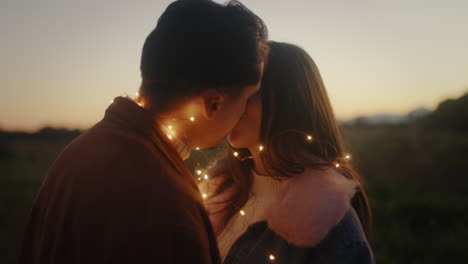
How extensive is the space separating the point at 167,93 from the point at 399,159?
6.88 m

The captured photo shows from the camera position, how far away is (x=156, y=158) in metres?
1.09

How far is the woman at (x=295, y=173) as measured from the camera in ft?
4.55

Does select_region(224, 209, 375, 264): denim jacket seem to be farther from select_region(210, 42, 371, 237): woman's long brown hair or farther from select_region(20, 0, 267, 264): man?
select_region(20, 0, 267, 264): man

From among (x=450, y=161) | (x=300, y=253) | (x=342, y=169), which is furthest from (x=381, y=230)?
(x=300, y=253)

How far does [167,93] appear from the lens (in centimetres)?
116

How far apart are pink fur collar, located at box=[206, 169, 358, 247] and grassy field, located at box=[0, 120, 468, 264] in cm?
93

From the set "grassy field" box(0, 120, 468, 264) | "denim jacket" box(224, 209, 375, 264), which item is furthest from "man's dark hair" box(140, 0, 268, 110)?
"grassy field" box(0, 120, 468, 264)

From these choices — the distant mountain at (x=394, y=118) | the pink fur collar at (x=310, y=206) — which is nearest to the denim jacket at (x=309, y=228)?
the pink fur collar at (x=310, y=206)

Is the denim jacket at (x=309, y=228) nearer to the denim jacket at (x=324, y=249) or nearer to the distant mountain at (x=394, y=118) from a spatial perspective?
the denim jacket at (x=324, y=249)

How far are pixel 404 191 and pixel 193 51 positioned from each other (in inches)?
220

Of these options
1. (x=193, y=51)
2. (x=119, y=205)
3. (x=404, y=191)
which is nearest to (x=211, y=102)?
(x=193, y=51)

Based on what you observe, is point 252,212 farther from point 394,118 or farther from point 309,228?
point 394,118

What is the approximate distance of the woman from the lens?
54.6 inches

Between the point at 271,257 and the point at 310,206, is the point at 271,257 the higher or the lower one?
the lower one
